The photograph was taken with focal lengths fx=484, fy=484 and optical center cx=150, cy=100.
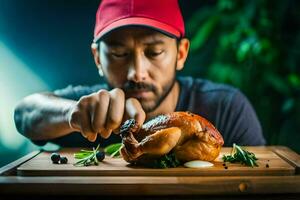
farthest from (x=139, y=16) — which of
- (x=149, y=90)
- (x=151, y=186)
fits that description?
(x=151, y=186)

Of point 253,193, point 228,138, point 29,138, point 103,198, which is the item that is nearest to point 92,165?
point 103,198

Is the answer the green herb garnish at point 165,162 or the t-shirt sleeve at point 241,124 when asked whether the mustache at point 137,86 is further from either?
the green herb garnish at point 165,162

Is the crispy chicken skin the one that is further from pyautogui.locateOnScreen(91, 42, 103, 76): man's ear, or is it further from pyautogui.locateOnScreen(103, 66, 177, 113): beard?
pyautogui.locateOnScreen(91, 42, 103, 76): man's ear

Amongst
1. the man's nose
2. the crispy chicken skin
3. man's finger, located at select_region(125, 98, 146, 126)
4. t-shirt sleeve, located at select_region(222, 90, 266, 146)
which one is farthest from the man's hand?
t-shirt sleeve, located at select_region(222, 90, 266, 146)

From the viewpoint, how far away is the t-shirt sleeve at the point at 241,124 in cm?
187

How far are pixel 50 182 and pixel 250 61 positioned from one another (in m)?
1.23

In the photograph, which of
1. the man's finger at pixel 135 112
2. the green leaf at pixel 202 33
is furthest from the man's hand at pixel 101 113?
the green leaf at pixel 202 33

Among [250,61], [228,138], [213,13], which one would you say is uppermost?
[213,13]

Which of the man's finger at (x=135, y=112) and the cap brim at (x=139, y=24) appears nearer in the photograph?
the man's finger at (x=135, y=112)

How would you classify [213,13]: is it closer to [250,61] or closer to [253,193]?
[250,61]

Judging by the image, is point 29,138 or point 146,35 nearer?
point 146,35

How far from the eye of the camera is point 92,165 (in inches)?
49.3

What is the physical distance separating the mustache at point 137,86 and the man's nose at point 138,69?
0.06ft

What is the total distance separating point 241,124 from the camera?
1.89 metres
